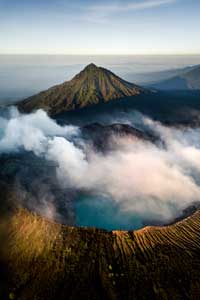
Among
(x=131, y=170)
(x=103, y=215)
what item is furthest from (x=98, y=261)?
(x=131, y=170)

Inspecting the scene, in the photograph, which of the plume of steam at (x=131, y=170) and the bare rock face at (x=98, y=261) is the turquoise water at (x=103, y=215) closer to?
the plume of steam at (x=131, y=170)

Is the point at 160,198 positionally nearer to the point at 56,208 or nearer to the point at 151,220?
the point at 151,220

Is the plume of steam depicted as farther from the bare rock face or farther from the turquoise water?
the bare rock face

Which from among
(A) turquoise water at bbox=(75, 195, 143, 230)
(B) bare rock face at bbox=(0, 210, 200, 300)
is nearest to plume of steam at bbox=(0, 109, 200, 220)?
(A) turquoise water at bbox=(75, 195, 143, 230)

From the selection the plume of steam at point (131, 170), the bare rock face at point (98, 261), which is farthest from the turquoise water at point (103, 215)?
the bare rock face at point (98, 261)

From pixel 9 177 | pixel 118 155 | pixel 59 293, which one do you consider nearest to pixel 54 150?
pixel 118 155

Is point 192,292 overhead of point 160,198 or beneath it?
overhead

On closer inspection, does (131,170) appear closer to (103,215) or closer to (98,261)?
(103,215)
